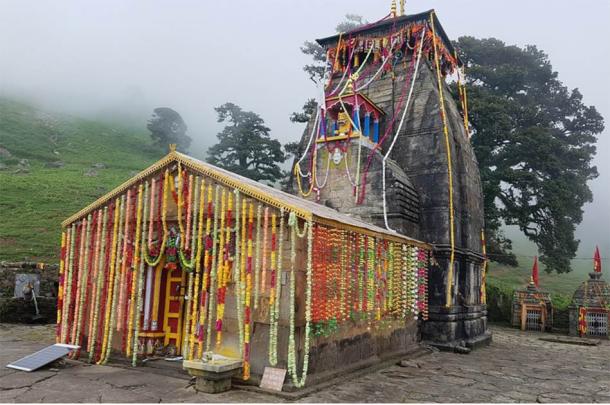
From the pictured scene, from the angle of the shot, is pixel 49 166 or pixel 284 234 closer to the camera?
pixel 284 234

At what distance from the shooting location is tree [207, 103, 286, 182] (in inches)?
1134

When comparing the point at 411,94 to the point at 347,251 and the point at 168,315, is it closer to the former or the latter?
the point at 347,251

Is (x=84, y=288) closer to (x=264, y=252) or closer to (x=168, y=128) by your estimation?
(x=264, y=252)

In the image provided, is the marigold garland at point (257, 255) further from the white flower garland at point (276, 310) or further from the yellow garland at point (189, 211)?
the yellow garland at point (189, 211)

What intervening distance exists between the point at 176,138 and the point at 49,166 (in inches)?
Answer: 555

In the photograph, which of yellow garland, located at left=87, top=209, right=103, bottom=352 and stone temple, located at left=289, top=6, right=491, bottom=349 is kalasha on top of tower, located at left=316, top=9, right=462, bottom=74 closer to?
stone temple, located at left=289, top=6, right=491, bottom=349

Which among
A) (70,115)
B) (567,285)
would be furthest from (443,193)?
(70,115)

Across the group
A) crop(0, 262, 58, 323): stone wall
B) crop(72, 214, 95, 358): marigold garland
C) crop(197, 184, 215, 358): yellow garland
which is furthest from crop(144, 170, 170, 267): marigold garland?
crop(0, 262, 58, 323): stone wall

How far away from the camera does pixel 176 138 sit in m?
51.7

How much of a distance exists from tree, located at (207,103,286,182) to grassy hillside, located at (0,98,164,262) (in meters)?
10.4

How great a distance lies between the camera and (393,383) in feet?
26.7

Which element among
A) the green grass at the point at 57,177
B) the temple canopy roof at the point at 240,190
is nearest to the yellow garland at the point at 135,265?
the temple canopy roof at the point at 240,190

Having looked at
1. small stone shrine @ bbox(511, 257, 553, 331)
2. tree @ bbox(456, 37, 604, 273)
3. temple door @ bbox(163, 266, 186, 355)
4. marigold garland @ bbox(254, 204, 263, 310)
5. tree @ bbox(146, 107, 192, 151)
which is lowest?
small stone shrine @ bbox(511, 257, 553, 331)

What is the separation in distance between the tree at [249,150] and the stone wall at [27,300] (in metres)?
13.6
